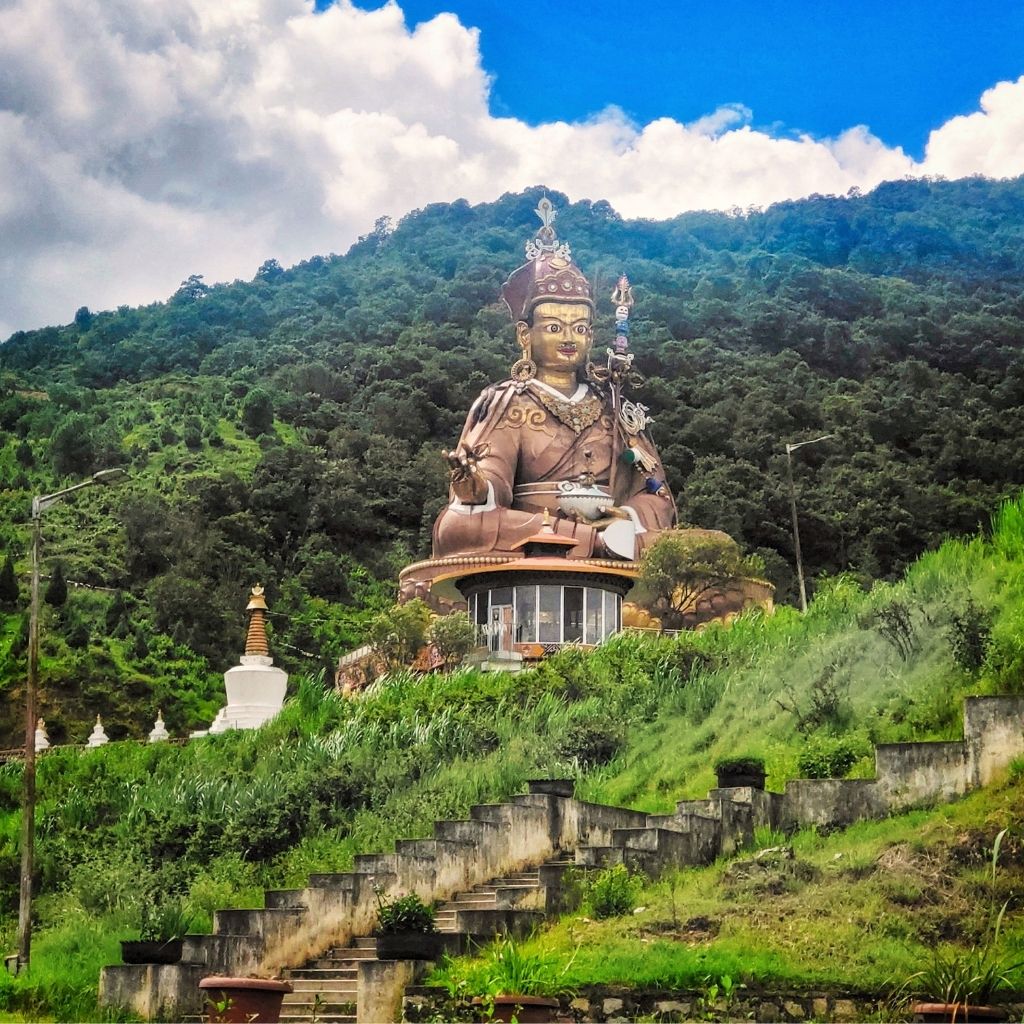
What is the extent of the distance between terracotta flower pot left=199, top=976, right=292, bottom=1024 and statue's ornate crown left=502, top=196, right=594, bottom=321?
30.6 metres

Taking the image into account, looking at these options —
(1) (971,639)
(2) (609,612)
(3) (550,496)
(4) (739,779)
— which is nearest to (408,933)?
(4) (739,779)

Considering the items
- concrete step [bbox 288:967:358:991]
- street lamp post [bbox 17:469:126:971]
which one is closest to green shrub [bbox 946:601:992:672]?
concrete step [bbox 288:967:358:991]

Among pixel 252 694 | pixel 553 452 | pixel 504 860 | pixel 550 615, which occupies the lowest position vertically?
pixel 504 860

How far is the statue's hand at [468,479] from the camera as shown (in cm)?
3784

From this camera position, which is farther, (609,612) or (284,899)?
(609,612)

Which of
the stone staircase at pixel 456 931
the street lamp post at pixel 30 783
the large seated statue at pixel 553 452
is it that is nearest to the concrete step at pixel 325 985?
the stone staircase at pixel 456 931

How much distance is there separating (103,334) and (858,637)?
2809 inches

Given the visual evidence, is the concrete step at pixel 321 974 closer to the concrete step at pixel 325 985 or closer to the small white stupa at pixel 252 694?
the concrete step at pixel 325 985

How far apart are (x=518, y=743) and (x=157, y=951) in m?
7.82

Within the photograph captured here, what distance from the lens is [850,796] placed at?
53.4 feet

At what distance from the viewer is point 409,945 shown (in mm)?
14070

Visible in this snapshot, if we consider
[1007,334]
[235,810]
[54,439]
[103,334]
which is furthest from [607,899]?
[103,334]

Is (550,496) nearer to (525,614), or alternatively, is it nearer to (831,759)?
(525,614)

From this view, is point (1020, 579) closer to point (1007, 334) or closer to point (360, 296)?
point (1007, 334)
